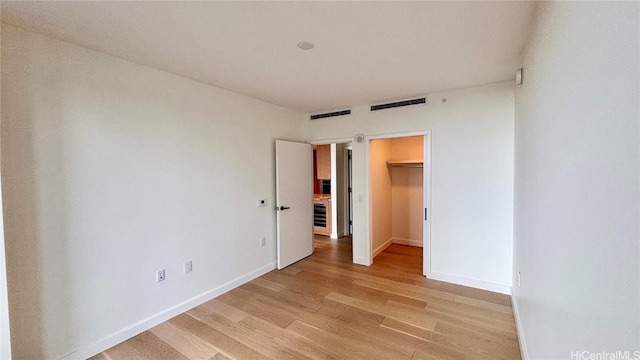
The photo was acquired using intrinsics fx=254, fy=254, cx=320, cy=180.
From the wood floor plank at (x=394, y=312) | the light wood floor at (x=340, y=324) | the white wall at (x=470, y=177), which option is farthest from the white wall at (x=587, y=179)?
the white wall at (x=470, y=177)

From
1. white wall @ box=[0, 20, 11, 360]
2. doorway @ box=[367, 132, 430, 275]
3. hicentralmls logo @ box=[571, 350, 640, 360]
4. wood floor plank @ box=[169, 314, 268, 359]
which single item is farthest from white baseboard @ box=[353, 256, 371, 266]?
white wall @ box=[0, 20, 11, 360]

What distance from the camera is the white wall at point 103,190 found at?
1.73 meters

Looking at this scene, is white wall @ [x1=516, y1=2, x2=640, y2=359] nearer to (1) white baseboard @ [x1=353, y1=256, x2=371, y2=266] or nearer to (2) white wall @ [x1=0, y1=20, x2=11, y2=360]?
(1) white baseboard @ [x1=353, y1=256, x2=371, y2=266]

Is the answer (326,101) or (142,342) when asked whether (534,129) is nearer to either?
(326,101)

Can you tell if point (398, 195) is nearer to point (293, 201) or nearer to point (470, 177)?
point (470, 177)

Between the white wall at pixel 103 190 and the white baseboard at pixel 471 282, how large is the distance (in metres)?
2.62

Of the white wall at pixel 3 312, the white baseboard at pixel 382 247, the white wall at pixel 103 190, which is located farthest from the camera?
the white baseboard at pixel 382 247

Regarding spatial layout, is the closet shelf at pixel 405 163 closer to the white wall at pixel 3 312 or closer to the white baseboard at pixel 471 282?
the white baseboard at pixel 471 282

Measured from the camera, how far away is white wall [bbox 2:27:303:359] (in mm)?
1733

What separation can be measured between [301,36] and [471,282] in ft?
10.9

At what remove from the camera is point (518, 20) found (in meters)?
1.70

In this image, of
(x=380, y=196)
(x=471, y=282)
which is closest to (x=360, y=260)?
(x=380, y=196)

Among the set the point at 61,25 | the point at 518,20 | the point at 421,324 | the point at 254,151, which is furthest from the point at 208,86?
the point at 421,324

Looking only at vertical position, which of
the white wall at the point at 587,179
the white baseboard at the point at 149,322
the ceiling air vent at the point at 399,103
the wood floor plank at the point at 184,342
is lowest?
the wood floor plank at the point at 184,342
